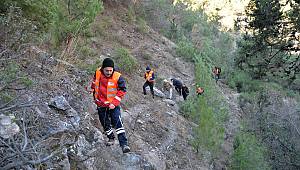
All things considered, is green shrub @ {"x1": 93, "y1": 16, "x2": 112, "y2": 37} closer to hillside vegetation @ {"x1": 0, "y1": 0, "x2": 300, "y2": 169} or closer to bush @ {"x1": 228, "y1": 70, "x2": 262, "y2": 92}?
hillside vegetation @ {"x1": 0, "y1": 0, "x2": 300, "y2": 169}

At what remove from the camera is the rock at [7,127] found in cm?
442

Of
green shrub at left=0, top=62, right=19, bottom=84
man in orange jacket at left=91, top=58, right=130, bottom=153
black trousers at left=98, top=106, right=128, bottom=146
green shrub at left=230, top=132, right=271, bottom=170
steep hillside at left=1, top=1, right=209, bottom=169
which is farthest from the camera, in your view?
green shrub at left=230, top=132, right=271, bottom=170

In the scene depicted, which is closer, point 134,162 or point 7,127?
point 7,127

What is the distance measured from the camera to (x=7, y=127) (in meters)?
4.50

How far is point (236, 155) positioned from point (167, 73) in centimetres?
958

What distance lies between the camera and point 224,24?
3897cm

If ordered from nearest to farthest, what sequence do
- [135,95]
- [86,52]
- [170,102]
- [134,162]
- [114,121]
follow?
[114,121], [134,162], [135,95], [86,52], [170,102]

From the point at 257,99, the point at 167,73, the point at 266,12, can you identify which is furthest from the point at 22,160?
the point at 257,99

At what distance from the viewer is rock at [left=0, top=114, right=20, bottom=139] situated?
14.5 ft

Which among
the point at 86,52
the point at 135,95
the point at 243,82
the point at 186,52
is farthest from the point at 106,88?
the point at 243,82

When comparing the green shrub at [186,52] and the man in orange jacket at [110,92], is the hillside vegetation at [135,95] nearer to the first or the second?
the green shrub at [186,52]

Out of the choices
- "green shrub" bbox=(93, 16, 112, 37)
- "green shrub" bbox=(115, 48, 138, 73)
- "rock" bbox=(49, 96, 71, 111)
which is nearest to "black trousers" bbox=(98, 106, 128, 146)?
"rock" bbox=(49, 96, 71, 111)

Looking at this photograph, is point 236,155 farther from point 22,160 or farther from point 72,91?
point 22,160

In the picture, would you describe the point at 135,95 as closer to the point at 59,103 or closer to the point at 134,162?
the point at 134,162
